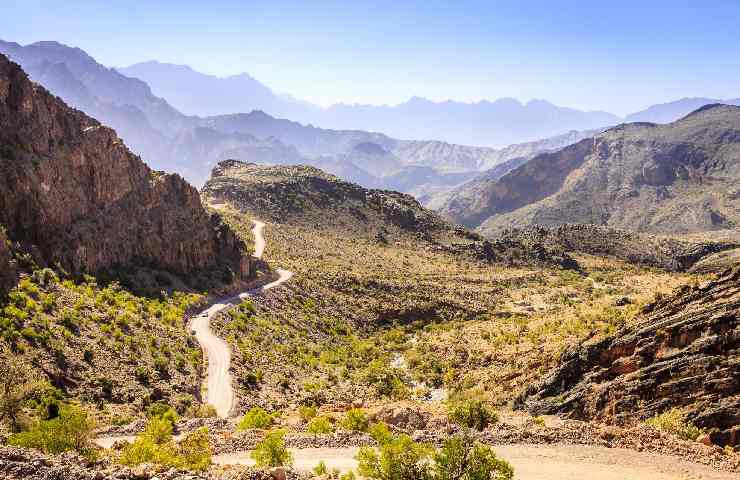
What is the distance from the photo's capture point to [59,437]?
19359 mm

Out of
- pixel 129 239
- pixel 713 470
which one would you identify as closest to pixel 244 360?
pixel 129 239

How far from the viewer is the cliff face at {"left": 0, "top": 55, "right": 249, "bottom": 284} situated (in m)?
41.4

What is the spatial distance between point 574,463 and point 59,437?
20941 millimetres

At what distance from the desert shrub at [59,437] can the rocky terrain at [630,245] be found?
342 feet

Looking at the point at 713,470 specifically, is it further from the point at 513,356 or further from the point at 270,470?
the point at 513,356

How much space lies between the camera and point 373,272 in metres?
80.9

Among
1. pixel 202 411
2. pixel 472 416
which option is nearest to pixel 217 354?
pixel 202 411

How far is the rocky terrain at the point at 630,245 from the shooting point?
10662 cm

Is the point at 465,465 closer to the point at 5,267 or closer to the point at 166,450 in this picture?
the point at 166,450

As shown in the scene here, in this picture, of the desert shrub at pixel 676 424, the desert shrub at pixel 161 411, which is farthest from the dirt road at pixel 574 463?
the desert shrub at pixel 161 411

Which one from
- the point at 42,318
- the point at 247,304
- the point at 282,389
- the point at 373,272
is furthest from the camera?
the point at 373,272

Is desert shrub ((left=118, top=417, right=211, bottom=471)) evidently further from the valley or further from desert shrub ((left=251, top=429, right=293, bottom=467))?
desert shrub ((left=251, top=429, right=293, bottom=467))

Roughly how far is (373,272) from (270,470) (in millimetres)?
63857

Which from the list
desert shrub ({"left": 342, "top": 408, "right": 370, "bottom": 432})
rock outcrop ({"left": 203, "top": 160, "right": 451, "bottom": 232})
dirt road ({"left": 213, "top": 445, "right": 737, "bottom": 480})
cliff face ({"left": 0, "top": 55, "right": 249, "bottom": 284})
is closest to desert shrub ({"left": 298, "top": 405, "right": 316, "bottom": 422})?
desert shrub ({"left": 342, "top": 408, "right": 370, "bottom": 432})
